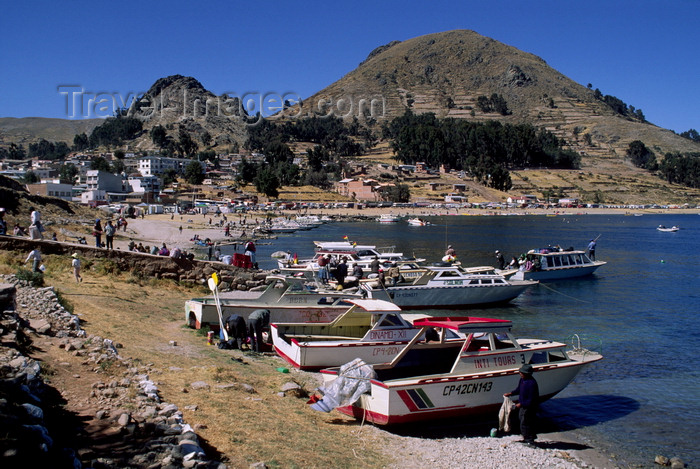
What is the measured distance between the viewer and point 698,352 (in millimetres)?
20188

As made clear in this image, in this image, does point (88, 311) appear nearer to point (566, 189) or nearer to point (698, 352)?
point (698, 352)

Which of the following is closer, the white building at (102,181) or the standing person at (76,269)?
the standing person at (76,269)

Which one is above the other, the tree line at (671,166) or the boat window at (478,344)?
the tree line at (671,166)

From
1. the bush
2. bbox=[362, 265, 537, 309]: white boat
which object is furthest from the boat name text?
bbox=[362, 265, 537, 309]: white boat

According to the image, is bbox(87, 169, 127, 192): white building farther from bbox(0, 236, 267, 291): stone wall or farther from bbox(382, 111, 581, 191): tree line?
bbox(0, 236, 267, 291): stone wall

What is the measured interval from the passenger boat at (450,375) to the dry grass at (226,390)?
68 cm

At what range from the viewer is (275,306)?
1764cm

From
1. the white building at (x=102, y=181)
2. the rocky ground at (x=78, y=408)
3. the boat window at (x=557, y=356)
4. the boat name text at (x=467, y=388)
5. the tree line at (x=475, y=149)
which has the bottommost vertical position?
the boat name text at (x=467, y=388)

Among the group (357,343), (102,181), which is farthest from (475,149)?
(357,343)

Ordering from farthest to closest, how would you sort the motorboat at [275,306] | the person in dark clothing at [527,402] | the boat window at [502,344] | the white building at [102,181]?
the white building at [102,181] → the motorboat at [275,306] → the boat window at [502,344] → the person in dark clothing at [527,402]

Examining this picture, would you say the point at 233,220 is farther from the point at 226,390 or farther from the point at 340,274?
the point at 226,390

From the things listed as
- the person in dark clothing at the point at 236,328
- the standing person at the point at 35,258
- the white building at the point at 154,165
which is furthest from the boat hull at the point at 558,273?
the white building at the point at 154,165

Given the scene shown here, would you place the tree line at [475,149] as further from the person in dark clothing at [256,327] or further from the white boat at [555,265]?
the person in dark clothing at [256,327]

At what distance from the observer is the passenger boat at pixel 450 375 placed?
11602mm
